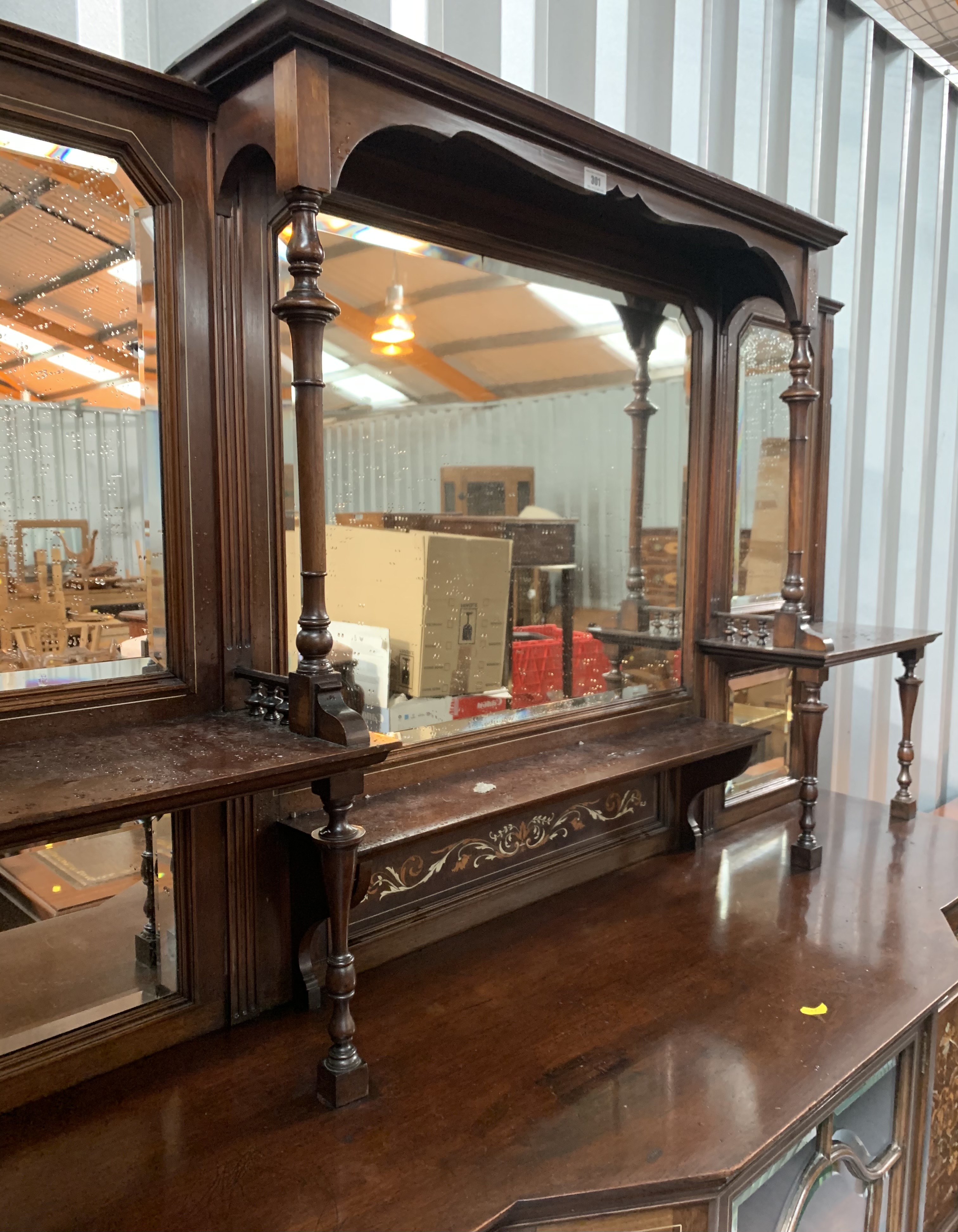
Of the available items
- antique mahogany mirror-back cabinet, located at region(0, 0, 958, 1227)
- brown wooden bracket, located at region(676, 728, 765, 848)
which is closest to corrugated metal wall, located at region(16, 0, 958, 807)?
antique mahogany mirror-back cabinet, located at region(0, 0, 958, 1227)

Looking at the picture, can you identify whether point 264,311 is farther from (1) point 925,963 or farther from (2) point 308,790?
(1) point 925,963

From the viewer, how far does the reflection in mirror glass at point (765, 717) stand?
302cm

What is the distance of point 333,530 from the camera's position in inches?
77.1

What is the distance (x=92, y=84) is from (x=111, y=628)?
0.94 metres

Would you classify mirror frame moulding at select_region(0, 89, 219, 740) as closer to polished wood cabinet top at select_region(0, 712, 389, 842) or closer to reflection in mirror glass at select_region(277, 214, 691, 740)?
polished wood cabinet top at select_region(0, 712, 389, 842)

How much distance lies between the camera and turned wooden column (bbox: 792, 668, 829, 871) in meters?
2.57

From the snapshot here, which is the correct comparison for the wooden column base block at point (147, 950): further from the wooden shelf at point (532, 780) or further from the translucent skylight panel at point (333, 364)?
the translucent skylight panel at point (333, 364)

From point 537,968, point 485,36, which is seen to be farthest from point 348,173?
point 537,968

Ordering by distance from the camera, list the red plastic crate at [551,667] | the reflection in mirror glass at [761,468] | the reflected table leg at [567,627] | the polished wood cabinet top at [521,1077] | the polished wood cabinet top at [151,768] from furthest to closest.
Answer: the reflection in mirror glass at [761,468]
the reflected table leg at [567,627]
the red plastic crate at [551,667]
the polished wood cabinet top at [521,1077]
the polished wood cabinet top at [151,768]

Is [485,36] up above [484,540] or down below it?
above

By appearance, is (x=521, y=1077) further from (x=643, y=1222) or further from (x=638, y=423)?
(x=638, y=423)

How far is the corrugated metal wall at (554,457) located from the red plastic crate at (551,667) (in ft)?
0.42

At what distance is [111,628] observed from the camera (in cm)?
166

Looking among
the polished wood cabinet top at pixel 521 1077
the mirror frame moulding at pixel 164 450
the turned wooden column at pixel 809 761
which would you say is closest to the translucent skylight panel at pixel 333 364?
the mirror frame moulding at pixel 164 450
